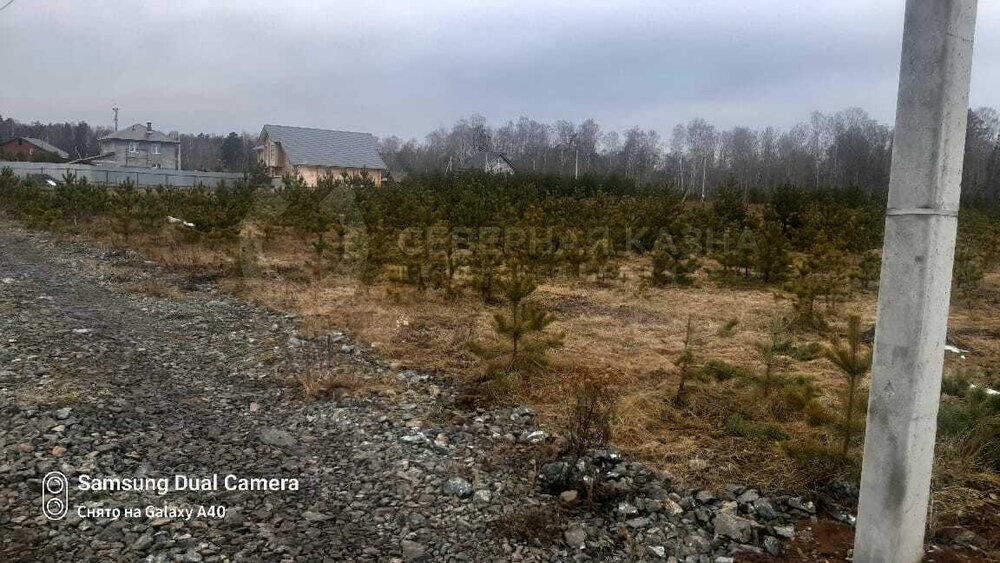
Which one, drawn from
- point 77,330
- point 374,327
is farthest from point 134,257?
point 374,327

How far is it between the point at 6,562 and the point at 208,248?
13.3 metres

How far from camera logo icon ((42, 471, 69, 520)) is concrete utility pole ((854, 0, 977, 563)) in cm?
388

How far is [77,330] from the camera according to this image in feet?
24.2

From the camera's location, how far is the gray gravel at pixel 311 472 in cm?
331

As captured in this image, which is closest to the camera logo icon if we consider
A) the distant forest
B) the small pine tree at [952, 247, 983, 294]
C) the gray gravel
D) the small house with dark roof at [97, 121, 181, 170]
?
the gray gravel

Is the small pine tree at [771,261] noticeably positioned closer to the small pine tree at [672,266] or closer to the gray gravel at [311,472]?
the small pine tree at [672,266]

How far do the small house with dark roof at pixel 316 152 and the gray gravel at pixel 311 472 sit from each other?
124 ft

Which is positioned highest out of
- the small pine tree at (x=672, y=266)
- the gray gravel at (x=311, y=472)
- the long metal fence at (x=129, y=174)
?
the long metal fence at (x=129, y=174)

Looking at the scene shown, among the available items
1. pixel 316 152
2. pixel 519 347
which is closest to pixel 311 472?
pixel 519 347

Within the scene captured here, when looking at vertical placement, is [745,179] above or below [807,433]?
above

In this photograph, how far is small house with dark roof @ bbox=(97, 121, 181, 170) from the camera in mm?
62094

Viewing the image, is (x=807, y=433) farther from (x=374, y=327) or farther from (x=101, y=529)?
(x=374, y=327)

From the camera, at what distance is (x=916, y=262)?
7.80 ft

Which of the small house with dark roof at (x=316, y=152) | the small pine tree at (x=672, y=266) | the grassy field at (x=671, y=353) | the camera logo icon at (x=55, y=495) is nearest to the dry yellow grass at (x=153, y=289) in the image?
the grassy field at (x=671, y=353)
